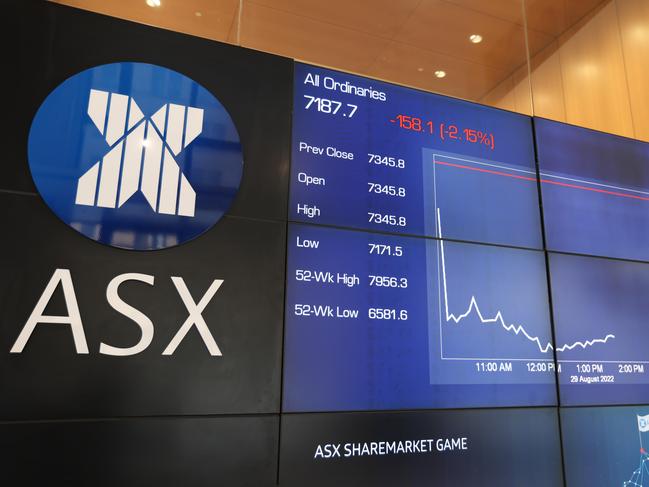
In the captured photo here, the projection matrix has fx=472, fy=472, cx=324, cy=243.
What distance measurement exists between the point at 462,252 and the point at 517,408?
0.79 metres

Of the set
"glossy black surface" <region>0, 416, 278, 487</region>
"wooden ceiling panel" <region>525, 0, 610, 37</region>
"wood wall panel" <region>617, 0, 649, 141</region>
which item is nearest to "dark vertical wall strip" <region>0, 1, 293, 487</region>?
"glossy black surface" <region>0, 416, 278, 487</region>

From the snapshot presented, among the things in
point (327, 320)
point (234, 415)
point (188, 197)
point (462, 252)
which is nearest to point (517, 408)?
point (462, 252)

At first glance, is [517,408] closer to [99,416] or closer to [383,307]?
[383,307]

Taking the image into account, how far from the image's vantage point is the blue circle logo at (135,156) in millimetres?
1785

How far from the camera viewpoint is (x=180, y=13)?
7.57 feet

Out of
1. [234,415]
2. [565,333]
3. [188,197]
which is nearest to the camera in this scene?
[234,415]

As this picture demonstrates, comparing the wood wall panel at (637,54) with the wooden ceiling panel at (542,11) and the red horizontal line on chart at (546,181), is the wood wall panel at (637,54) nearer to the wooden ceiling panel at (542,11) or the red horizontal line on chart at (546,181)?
the wooden ceiling panel at (542,11)

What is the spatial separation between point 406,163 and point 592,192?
3.97 feet

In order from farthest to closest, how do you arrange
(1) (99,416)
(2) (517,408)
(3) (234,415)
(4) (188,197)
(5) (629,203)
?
(5) (629,203) < (2) (517,408) < (4) (188,197) < (3) (234,415) < (1) (99,416)

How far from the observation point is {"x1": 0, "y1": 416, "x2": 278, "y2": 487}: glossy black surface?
1.57 m

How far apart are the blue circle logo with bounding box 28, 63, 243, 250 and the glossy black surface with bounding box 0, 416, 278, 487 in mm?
674

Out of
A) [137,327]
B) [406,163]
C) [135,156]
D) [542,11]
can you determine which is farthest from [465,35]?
[137,327]

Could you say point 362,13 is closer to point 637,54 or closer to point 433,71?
point 433,71

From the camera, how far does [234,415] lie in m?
1.81
